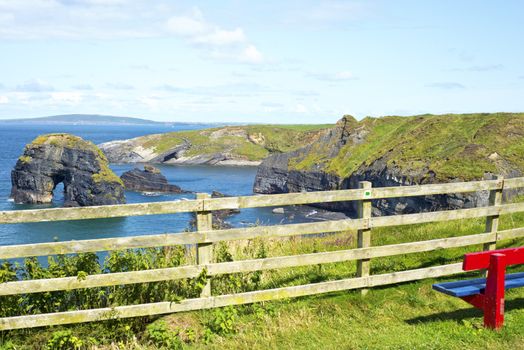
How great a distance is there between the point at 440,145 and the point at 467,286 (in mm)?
63149

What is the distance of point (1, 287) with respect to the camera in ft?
23.1

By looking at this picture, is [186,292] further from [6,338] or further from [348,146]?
[348,146]

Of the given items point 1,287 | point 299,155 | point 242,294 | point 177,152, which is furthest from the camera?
point 177,152

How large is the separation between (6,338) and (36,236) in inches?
2114

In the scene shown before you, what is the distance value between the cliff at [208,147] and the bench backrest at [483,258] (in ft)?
496

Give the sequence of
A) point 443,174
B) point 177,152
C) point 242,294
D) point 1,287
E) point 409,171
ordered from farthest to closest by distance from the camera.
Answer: point 177,152
point 409,171
point 443,174
point 242,294
point 1,287

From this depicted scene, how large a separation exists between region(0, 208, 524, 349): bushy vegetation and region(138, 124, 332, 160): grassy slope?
513ft

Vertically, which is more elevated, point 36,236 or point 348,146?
point 348,146

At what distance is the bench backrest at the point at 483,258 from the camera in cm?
693

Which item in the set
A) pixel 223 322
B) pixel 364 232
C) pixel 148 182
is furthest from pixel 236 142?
pixel 223 322

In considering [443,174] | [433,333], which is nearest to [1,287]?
[433,333]

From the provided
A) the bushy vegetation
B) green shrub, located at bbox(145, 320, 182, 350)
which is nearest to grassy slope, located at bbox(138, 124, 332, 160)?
the bushy vegetation

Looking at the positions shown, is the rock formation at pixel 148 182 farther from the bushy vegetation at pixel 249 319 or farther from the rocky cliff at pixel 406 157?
the bushy vegetation at pixel 249 319

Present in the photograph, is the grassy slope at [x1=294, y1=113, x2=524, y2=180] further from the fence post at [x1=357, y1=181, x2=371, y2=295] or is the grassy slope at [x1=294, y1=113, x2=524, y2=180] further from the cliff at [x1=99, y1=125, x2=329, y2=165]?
the cliff at [x1=99, y1=125, x2=329, y2=165]
